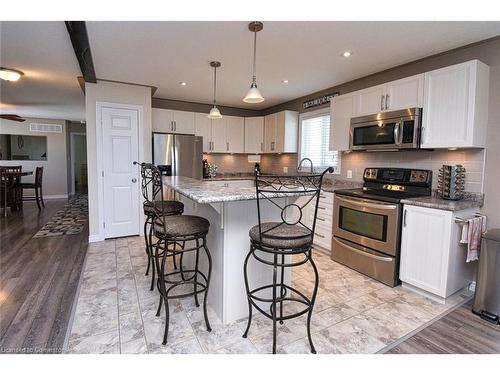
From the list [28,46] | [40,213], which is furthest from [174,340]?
[40,213]

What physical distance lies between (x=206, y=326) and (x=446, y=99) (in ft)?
9.59

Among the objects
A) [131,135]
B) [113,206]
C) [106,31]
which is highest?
[106,31]

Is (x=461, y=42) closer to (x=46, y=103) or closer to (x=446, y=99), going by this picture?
(x=446, y=99)

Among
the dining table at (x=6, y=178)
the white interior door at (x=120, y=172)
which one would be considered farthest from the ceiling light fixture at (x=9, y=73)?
the dining table at (x=6, y=178)

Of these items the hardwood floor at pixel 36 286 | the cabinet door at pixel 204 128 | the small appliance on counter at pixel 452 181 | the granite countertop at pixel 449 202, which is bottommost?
the hardwood floor at pixel 36 286

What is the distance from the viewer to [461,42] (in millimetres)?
2590

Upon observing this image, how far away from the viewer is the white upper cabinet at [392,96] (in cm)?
281

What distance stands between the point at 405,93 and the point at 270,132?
2.69 metres

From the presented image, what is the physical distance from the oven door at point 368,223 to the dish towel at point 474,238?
0.54 m

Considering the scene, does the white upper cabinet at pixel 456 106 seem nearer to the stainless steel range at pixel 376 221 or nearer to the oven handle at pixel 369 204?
the stainless steel range at pixel 376 221

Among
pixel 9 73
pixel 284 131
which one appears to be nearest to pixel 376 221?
pixel 284 131

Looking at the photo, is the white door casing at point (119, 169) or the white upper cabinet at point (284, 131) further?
the white upper cabinet at point (284, 131)

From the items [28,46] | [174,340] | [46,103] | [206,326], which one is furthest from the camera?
[46,103]

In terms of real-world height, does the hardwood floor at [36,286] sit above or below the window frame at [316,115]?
below
